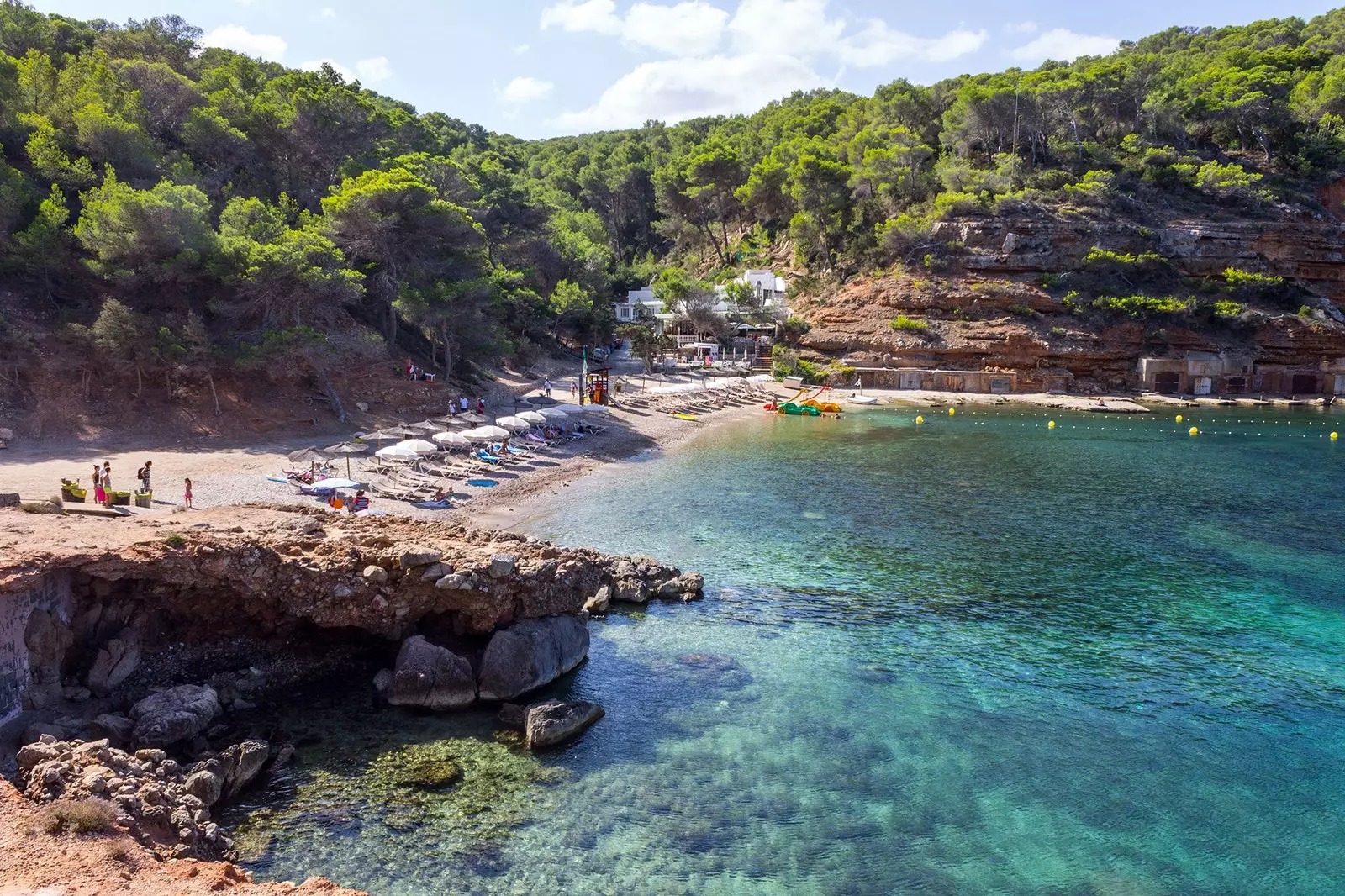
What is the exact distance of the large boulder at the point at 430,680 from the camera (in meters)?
16.1

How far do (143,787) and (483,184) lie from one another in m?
61.6

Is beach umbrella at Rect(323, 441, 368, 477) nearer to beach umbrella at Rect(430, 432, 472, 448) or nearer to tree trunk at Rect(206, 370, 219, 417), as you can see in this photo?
beach umbrella at Rect(430, 432, 472, 448)

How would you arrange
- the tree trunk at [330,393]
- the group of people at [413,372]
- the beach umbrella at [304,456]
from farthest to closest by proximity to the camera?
1. the group of people at [413,372]
2. the tree trunk at [330,393]
3. the beach umbrella at [304,456]

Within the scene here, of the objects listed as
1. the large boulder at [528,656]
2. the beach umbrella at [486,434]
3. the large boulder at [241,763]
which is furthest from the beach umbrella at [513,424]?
the large boulder at [241,763]

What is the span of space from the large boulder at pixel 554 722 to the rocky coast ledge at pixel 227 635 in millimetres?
34

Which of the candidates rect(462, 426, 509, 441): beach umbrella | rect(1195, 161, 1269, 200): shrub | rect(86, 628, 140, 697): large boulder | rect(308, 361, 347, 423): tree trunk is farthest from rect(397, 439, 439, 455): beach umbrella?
rect(1195, 161, 1269, 200): shrub

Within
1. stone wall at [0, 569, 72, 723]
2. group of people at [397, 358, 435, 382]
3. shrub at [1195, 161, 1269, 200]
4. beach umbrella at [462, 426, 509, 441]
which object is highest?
shrub at [1195, 161, 1269, 200]

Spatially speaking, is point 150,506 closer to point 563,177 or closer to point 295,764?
point 295,764

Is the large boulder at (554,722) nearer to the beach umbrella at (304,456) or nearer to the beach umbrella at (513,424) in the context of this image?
the beach umbrella at (304,456)

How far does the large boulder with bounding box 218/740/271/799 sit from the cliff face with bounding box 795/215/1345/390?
62.1 meters

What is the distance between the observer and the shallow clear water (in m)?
12.0

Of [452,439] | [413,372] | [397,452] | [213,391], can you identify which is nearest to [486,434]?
[452,439]

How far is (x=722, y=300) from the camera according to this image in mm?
76312

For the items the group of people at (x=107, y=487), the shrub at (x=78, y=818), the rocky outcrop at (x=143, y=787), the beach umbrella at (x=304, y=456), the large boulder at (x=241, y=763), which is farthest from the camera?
the beach umbrella at (x=304, y=456)
